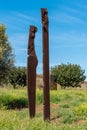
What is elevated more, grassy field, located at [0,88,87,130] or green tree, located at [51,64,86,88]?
green tree, located at [51,64,86,88]

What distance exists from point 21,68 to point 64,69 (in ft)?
22.7

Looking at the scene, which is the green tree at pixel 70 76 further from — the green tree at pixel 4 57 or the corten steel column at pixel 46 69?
the corten steel column at pixel 46 69

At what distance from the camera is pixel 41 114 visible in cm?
1975

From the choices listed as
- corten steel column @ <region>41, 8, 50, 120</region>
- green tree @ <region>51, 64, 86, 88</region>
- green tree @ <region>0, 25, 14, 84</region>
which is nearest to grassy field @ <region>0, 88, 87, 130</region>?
corten steel column @ <region>41, 8, 50, 120</region>

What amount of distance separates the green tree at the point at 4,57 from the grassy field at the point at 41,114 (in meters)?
3.20

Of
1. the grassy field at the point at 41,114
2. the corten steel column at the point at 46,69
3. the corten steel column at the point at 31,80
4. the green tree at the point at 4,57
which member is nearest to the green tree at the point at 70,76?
the green tree at the point at 4,57

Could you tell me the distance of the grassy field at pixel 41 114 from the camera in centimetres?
1209

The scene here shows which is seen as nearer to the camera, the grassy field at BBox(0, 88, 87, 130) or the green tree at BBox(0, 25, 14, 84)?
the grassy field at BBox(0, 88, 87, 130)

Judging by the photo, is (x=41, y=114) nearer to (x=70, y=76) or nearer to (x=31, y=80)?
(x=31, y=80)

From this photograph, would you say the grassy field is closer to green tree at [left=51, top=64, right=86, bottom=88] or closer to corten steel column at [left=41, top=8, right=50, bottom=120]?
corten steel column at [left=41, top=8, right=50, bottom=120]

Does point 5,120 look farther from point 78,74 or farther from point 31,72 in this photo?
point 78,74

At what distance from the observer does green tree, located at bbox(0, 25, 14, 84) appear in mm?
32812

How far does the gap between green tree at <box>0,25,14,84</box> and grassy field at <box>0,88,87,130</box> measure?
320 centimetres

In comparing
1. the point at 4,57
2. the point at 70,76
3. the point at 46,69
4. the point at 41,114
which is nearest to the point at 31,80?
the point at 46,69
